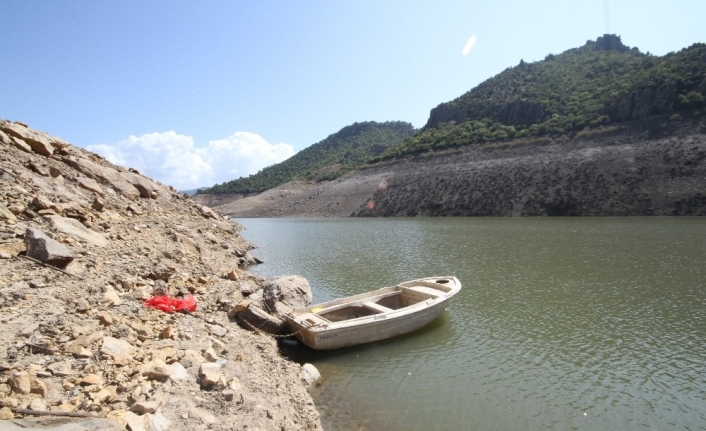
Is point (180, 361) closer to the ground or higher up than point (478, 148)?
closer to the ground

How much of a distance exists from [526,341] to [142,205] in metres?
19.1

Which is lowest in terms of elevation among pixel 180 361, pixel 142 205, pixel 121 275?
pixel 180 361

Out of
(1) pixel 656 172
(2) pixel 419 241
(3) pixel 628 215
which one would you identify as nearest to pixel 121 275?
(2) pixel 419 241

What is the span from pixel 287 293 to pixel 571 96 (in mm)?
85575

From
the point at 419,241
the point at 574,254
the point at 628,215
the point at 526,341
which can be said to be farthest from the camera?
the point at 628,215

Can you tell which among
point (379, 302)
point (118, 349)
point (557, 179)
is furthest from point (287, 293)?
point (557, 179)

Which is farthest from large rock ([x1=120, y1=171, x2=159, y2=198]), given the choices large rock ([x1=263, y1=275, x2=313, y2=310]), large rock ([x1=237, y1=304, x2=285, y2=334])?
large rock ([x1=237, y1=304, x2=285, y2=334])

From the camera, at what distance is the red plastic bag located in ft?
31.0

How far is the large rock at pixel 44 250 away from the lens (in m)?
8.90

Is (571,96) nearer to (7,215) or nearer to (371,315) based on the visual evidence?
(371,315)

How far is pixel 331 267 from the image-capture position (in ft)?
78.4

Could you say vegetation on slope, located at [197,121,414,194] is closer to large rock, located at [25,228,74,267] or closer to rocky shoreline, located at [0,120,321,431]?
rocky shoreline, located at [0,120,321,431]

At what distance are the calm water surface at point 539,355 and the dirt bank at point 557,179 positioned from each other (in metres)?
30.4

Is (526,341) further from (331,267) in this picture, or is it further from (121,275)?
(331,267)
